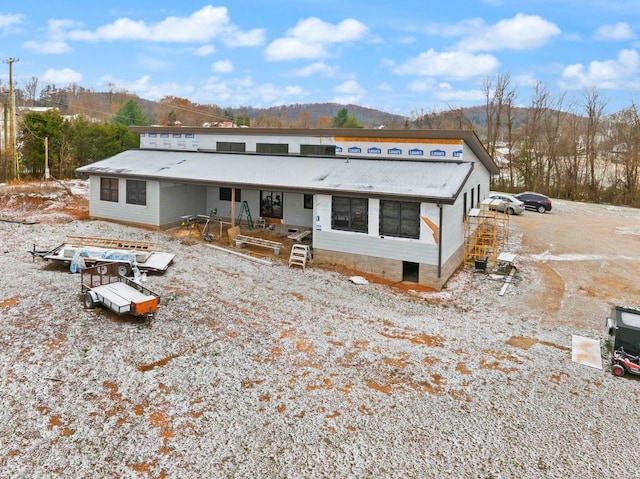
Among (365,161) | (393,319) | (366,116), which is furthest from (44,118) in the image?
(366,116)

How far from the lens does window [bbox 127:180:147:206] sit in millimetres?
21516

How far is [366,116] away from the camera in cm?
10606

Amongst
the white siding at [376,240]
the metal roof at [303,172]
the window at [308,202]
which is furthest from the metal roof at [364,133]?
the white siding at [376,240]

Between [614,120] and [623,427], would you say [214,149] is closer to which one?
[623,427]

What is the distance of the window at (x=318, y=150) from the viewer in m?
21.2

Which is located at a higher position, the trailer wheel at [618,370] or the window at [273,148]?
the window at [273,148]

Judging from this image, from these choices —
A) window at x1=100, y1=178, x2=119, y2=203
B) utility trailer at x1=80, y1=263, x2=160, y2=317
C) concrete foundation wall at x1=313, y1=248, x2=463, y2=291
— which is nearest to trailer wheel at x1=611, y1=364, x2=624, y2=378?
concrete foundation wall at x1=313, y1=248, x2=463, y2=291

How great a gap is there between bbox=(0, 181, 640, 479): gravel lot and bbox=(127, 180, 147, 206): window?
706 centimetres

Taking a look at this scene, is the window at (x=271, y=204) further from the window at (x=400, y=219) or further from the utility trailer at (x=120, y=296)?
the utility trailer at (x=120, y=296)

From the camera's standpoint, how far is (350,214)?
17.1m

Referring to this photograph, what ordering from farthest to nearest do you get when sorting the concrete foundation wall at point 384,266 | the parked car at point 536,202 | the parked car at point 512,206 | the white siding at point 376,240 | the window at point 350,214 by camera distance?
1. the parked car at point 536,202
2. the parked car at point 512,206
3. the window at point 350,214
4. the concrete foundation wall at point 384,266
5. the white siding at point 376,240

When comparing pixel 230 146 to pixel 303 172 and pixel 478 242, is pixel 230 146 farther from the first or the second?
pixel 478 242

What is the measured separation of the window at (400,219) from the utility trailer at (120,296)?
8435 mm

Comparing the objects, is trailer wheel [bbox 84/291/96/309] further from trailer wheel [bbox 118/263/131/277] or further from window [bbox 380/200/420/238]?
window [bbox 380/200/420/238]
